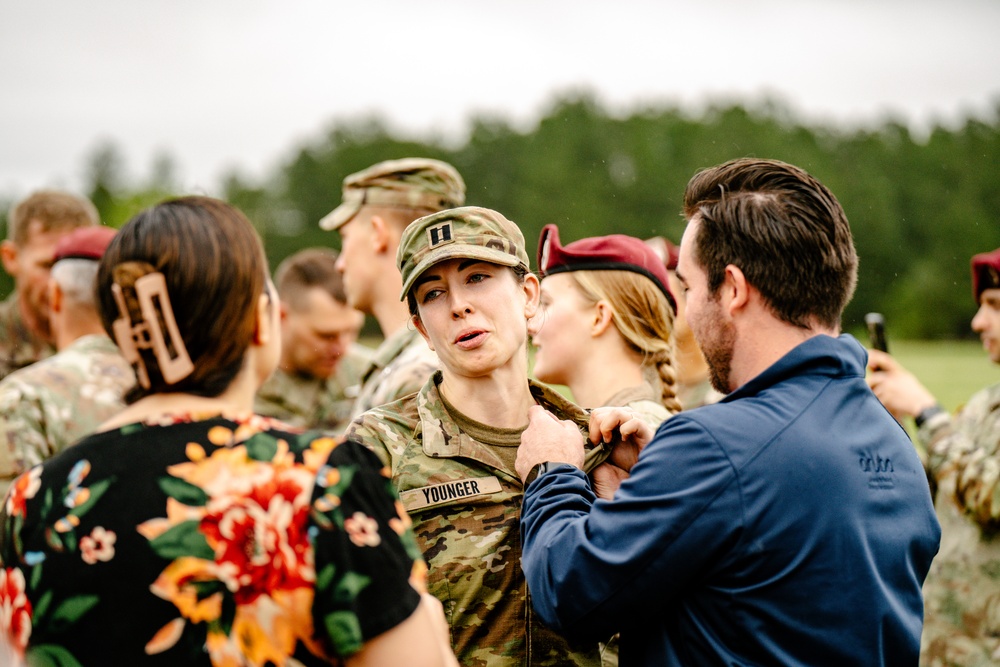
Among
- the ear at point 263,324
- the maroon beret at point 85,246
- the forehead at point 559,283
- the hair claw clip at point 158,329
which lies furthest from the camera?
the maroon beret at point 85,246

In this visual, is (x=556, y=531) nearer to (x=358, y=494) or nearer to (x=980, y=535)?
(x=358, y=494)

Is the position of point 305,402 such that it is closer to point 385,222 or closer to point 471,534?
point 385,222

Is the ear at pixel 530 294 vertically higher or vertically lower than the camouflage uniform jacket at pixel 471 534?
higher

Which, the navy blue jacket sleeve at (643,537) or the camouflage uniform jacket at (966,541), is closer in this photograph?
the navy blue jacket sleeve at (643,537)

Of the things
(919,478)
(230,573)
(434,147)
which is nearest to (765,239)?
(919,478)

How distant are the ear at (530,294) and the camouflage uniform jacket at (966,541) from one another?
2.82 m

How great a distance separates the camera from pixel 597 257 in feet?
13.5

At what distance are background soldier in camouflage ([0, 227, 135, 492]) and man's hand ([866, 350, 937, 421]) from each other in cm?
400

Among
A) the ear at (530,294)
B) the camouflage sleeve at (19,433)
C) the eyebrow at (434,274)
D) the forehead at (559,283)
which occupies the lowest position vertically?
the camouflage sleeve at (19,433)

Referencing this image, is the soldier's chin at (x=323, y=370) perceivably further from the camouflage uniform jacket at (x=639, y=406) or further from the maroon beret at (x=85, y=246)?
the camouflage uniform jacket at (x=639, y=406)

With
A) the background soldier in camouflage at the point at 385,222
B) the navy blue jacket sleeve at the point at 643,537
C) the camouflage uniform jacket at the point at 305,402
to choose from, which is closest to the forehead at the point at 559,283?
the background soldier in camouflage at the point at 385,222

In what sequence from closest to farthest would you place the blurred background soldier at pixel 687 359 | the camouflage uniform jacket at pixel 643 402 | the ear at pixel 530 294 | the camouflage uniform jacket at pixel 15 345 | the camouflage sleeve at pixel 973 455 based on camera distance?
the ear at pixel 530 294 < the camouflage uniform jacket at pixel 643 402 < the camouflage sleeve at pixel 973 455 < the blurred background soldier at pixel 687 359 < the camouflage uniform jacket at pixel 15 345

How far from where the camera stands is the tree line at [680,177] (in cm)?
6356

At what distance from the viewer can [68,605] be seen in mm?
1922
